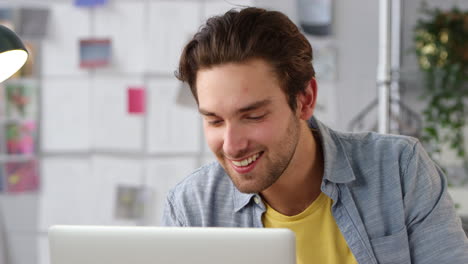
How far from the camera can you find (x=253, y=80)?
1.41 m

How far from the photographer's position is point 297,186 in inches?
62.7

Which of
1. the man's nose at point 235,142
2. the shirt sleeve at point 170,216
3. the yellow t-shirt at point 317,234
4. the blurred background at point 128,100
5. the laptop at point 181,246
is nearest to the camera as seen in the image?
the laptop at point 181,246

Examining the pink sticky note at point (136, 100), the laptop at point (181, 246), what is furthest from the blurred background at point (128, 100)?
the laptop at point (181, 246)

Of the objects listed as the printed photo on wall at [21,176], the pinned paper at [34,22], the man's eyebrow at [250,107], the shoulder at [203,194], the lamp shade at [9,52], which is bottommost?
the printed photo on wall at [21,176]

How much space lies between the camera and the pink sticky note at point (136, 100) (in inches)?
128

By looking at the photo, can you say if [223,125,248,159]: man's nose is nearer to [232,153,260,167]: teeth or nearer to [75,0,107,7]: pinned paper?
[232,153,260,167]: teeth

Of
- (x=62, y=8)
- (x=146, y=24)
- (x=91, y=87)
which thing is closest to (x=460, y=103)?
(x=146, y=24)

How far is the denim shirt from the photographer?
1.44 meters

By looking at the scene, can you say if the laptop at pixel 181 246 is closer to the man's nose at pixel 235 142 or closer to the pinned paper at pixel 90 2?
the man's nose at pixel 235 142

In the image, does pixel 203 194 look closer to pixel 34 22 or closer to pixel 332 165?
pixel 332 165

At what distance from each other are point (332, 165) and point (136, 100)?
1.84 m

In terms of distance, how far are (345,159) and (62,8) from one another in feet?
7.07

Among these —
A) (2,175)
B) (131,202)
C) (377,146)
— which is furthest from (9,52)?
(2,175)

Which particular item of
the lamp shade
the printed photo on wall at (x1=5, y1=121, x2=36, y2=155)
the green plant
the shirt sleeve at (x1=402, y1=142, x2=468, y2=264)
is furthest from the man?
the printed photo on wall at (x1=5, y1=121, x2=36, y2=155)
